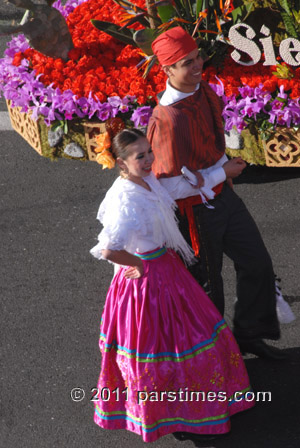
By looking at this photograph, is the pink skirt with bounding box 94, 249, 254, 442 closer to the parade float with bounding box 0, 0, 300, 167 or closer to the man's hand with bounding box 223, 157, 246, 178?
the man's hand with bounding box 223, 157, 246, 178

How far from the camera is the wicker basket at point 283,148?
21.4 feet

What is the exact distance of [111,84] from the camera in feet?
23.2

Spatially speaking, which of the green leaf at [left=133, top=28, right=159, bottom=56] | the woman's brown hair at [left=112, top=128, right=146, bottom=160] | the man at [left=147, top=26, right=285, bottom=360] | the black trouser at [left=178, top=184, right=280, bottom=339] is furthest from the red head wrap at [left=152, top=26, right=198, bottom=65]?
the green leaf at [left=133, top=28, right=159, bottom=56]

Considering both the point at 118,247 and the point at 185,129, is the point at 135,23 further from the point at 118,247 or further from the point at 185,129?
the point at 118,247

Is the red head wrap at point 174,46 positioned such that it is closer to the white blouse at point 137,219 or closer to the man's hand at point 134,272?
the white blouse at point 137,219

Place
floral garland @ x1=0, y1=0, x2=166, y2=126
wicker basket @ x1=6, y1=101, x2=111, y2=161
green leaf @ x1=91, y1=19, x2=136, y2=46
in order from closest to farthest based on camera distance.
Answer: floral garland @ x1=0, y1=0, x2=166, y2=126 < wicker basket @ x1=6, y1=101, x2=111, y2=161 < green leaf @ x1=91, y1=19, x2=136, y2=46

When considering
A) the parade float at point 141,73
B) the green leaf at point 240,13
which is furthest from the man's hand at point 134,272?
the green leaf at point 240,13

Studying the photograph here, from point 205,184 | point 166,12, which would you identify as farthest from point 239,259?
point 166,12

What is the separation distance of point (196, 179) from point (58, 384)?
5.24ft

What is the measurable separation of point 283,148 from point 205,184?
2.40 m

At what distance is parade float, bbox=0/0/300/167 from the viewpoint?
6562 mm

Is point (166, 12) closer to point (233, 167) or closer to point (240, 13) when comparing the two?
point (240, 13)

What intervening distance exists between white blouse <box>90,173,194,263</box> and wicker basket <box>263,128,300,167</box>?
2.51 meters

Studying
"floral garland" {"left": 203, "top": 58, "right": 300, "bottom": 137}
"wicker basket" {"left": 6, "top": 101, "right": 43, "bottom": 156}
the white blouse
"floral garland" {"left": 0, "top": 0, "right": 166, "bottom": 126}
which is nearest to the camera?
the white blouse
